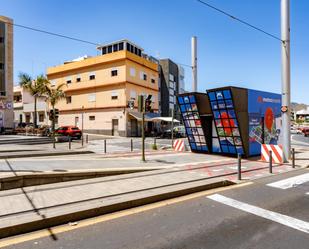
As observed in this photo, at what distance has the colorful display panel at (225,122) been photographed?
44.4ft

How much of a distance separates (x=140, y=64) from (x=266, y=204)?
3536cm

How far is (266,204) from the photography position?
20.1 ft

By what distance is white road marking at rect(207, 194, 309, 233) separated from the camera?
486 centimetres

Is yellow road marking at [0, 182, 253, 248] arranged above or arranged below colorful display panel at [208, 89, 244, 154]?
below

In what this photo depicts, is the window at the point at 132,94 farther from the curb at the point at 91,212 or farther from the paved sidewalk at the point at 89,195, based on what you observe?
the curb at the point at 91,212

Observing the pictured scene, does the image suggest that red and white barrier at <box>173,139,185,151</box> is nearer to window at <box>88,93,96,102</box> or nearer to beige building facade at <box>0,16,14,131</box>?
window at <box>88,93,96,102</box>

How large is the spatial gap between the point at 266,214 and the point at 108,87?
34822 millimetres

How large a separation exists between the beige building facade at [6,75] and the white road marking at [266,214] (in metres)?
36.9

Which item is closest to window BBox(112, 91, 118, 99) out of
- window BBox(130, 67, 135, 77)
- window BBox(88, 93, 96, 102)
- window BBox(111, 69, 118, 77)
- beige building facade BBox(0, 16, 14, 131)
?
window BBox(111, 69, 118, 77)

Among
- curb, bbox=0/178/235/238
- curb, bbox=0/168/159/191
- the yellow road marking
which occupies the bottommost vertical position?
the yellow road marking

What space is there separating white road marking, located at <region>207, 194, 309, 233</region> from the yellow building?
3008cm

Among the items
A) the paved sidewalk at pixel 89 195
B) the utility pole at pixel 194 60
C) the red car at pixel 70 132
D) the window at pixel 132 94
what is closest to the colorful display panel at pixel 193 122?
the utility pole at pixel 194 60

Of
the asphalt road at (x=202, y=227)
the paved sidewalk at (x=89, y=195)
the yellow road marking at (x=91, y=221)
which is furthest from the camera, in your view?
the paved sidewalk at (x=89, y=195)

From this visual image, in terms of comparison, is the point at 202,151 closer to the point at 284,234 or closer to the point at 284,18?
the point at 284,18
